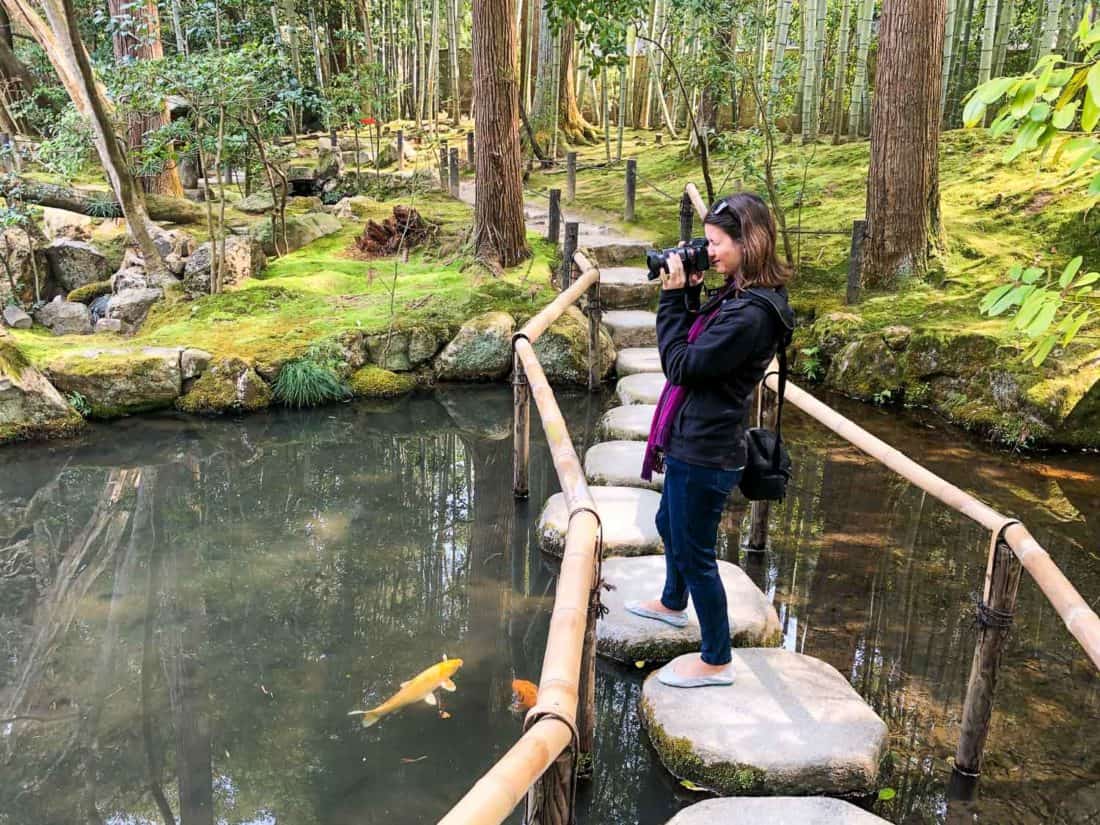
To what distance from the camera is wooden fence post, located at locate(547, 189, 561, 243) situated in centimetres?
916

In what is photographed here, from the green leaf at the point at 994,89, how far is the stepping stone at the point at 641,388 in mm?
4350

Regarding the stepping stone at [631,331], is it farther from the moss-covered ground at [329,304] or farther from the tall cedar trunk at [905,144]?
the tall cedar trunk at [905,144]

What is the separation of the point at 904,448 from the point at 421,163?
12.2 metres

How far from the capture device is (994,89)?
1.52 metres

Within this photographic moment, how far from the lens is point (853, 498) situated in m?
5.21

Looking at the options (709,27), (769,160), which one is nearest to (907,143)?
(769,160)

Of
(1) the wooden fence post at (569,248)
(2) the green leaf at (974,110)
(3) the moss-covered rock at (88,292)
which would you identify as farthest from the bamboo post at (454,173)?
(2) the green leaf at (974,110)

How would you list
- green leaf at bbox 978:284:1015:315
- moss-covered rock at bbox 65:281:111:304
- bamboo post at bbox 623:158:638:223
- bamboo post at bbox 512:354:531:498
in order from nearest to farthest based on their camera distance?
green leaf at bbox 978:284:1015:315
bamboo post at bbox 512:354:531:498
moss-covered rock at bbox 65:281:111:304
bamboo post at bbox 623:158:638:223

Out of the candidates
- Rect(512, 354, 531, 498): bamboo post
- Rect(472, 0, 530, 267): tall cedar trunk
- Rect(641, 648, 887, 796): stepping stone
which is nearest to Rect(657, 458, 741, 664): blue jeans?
Rect(641, 648, 887, 796): stepping stone

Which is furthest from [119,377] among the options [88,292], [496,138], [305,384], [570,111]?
[570,111]

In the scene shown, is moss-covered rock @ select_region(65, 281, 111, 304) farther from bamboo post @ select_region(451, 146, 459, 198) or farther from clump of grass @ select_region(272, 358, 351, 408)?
bamboo post @ select_region(451, 146, 459, 198)

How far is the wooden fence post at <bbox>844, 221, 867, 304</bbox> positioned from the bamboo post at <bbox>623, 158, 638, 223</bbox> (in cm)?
355

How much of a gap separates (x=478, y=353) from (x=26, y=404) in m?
3.46

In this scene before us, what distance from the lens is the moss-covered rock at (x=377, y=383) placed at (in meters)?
7.21
